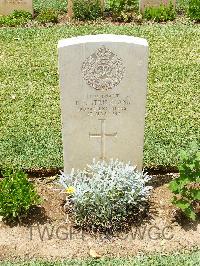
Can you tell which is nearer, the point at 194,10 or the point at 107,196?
the point at 107,196

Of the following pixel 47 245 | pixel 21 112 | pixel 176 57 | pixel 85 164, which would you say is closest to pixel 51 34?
pixel 176 57

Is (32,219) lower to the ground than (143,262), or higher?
higher

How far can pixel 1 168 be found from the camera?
20.0 ft

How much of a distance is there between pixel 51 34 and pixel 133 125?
5074 mm

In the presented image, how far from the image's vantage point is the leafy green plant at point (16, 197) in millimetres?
5090

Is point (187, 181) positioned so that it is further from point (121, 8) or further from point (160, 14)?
point (121, 8)

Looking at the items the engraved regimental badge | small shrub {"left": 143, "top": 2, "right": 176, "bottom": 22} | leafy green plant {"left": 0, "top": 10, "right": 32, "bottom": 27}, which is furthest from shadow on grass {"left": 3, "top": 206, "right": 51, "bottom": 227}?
small shrub {"left": 143, "top": 2, "right": 176, "bottom": 22}

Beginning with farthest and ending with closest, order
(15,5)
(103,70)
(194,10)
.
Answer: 1. (15,5)
2. (194,10)
3. (103,70)

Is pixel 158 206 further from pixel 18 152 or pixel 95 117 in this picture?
pixel 18 152

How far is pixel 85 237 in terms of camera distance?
A: 5172mm

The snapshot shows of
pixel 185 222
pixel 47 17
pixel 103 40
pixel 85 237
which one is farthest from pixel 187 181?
pixel 47 17

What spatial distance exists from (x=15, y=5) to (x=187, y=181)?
6921 mm

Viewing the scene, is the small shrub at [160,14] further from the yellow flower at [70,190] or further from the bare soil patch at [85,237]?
the yellow flower at [70,190]
